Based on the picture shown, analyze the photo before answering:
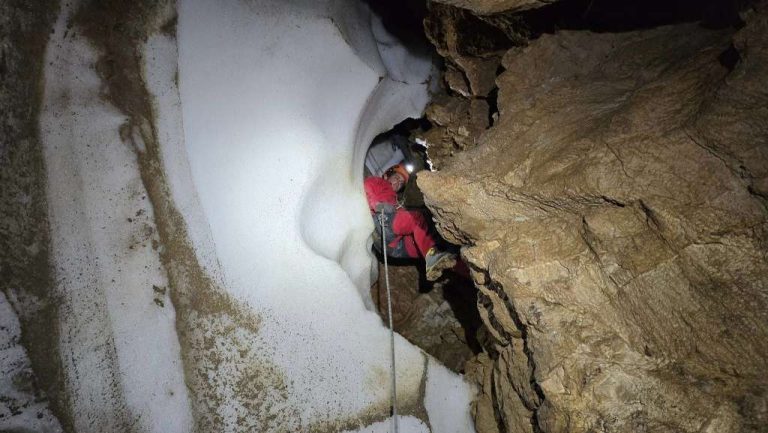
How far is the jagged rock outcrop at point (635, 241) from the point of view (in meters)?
1.33

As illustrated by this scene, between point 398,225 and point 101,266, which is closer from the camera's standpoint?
point 101,266

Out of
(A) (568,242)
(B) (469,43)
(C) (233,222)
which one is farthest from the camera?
(B) (469,43)

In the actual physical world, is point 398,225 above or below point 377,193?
below

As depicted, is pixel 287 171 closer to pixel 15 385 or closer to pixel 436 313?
pixel 15 385

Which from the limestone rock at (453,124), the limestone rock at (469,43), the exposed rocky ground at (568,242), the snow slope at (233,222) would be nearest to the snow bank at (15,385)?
the exposed rocky ground at (568,242)

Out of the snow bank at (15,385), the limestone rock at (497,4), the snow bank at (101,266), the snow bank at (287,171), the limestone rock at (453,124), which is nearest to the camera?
the snow bank at (15,385)

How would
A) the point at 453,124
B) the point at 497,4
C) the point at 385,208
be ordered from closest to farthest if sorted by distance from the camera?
the point at 497,4, the point at 385,208, the point at 453,124

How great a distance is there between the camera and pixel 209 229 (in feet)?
6.58

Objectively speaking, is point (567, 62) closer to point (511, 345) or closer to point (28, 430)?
point (511, 345)

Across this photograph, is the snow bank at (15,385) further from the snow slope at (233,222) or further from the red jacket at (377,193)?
the red jacket at (377,193)

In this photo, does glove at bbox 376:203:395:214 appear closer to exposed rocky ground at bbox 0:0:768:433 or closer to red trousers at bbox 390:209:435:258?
red trousers at bbox 390:209:435:258

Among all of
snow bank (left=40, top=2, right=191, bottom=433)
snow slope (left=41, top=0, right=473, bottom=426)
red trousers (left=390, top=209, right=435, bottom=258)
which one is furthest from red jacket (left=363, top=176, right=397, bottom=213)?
snow bank (left=40, top=2, right=191, bottom=433)

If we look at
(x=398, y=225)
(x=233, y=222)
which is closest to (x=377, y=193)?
(x=398, y=225)

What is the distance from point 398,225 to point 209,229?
4.96 ft
